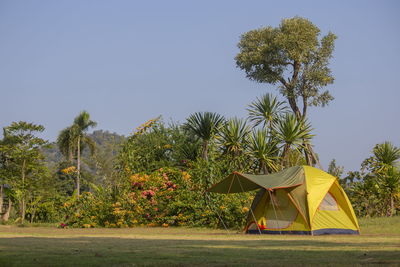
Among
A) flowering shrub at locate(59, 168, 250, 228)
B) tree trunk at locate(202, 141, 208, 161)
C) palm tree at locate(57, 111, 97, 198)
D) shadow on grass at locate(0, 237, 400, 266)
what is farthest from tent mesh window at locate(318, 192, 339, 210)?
palm tree at locate(57, 111, 97, 198)

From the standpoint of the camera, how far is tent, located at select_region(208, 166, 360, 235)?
679 inches

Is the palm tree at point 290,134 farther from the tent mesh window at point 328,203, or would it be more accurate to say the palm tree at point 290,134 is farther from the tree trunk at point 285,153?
the tent mesh window at point 328,203

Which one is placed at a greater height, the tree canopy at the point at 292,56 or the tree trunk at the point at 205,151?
the tree canopy at the point at 292,56

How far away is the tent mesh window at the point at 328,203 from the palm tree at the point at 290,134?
8739 mm

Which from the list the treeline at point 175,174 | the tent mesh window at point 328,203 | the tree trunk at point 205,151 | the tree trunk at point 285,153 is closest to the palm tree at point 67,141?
the treeline at point 175,174

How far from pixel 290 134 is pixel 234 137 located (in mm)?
2641

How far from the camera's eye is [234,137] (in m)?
27.0

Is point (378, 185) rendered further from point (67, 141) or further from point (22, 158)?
point (67, 141)

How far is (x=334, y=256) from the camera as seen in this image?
918 cm

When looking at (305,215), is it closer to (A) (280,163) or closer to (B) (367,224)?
(B) (367,224)

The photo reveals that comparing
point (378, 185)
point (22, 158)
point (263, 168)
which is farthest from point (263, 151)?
point (22, 158)

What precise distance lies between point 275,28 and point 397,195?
13.0m

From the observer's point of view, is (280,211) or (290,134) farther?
(290,134)

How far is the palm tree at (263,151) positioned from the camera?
85.6 feet
